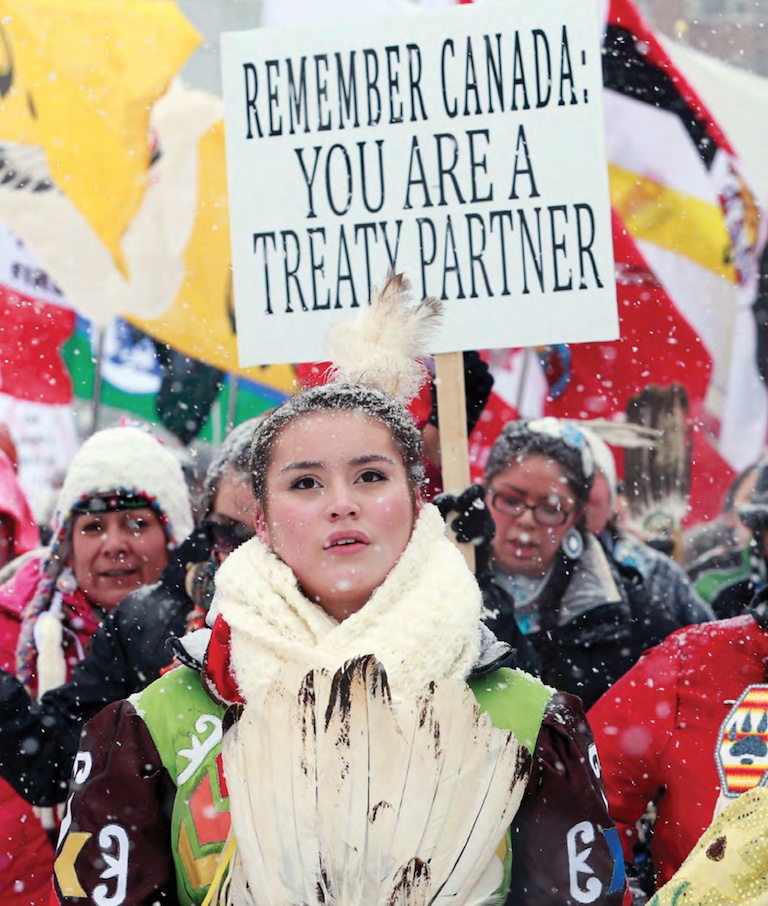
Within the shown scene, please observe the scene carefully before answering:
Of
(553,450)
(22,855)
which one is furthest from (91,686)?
(553,450)

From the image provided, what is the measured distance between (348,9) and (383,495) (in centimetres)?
517

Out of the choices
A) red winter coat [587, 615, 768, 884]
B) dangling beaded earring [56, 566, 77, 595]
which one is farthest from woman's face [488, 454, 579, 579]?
red winter coat [587, 615, 768, 884]

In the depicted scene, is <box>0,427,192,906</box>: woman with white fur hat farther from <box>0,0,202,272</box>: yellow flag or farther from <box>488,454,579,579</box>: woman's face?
<box>0,0,202,272</box>: yellow flag

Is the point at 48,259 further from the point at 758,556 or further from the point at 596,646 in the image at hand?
the point at 758,556

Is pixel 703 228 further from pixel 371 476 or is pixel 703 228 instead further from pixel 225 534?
pixel 371 476

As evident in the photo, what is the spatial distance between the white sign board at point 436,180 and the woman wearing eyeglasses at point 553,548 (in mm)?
1141

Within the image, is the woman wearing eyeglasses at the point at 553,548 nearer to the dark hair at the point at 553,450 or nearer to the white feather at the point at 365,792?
the dark hair at the point at 553,450

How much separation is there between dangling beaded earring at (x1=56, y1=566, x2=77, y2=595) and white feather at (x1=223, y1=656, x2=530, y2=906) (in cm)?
220

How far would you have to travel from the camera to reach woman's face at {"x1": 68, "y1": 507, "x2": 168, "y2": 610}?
412 centimetres

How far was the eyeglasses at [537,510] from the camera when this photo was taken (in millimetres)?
4809

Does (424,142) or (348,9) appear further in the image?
(348,9)

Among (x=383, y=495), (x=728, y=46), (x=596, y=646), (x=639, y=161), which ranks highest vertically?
(x=728, y=46)

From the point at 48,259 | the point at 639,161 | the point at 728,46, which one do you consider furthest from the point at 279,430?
the point at 728,46

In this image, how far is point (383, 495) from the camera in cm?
223
